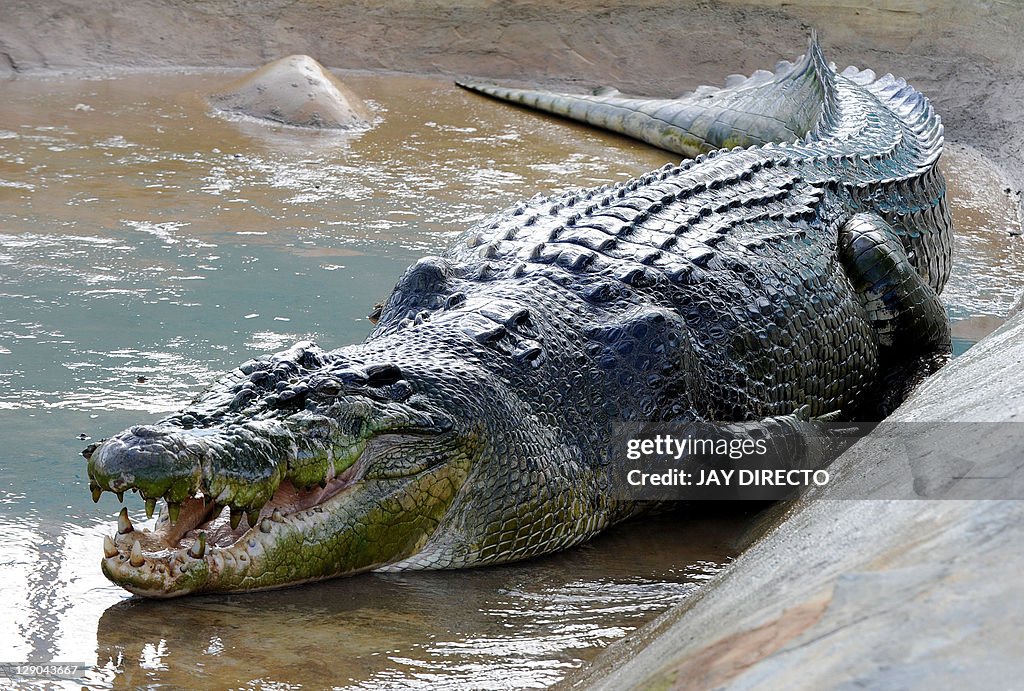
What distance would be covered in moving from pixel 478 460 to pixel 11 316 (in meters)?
2.14

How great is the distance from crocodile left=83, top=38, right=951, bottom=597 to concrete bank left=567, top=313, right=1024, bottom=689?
2.20 ft

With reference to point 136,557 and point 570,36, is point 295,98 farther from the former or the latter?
point 136,557

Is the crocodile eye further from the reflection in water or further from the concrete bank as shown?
the concrete bank

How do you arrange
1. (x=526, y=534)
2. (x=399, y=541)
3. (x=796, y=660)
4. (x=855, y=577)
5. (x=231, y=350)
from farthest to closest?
(x=231, y=350) → (x=526, y=534) → (x=399, y=541) → (x=855, y=577) → (x=796, y=660)

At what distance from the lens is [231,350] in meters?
4.02

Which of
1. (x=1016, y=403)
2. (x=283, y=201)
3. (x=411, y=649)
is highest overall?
(x=283, y=201)

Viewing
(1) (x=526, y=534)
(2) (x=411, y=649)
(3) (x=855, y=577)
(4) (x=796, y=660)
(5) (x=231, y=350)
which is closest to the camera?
(4) (x=796, y=660)

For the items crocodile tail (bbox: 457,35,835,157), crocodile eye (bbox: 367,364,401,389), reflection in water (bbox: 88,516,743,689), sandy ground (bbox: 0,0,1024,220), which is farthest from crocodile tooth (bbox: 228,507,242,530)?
sandy ground (bbox: 0,0,1024,220)

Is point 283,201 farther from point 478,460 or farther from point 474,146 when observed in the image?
point 478,460

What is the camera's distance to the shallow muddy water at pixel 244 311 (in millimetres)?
2375

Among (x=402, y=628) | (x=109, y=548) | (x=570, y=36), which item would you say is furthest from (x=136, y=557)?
(x=570, y=36)

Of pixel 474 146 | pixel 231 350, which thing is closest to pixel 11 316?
pixel 231 350

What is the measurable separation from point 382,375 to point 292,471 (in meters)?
0.39

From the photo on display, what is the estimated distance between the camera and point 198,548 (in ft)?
8.02
